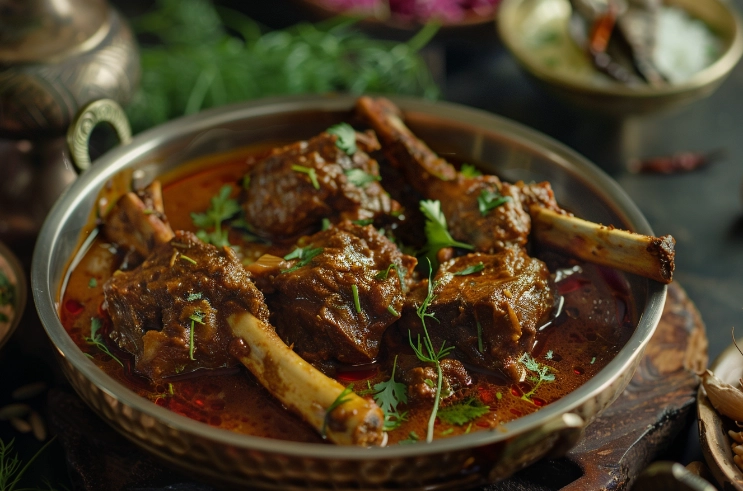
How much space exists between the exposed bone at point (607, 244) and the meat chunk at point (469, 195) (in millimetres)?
81

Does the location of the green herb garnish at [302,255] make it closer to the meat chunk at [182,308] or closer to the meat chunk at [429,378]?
the meat chunk at [182,308]

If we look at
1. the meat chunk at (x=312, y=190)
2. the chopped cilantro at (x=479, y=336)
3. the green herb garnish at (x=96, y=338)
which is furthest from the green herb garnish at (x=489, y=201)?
the green herb garnish at (x=96, y=338)

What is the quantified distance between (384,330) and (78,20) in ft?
7.31

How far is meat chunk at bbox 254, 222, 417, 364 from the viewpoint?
2.51 meters

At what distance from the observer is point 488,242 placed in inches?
112

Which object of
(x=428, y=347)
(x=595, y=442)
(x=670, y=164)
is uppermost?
(x=428, y=347)

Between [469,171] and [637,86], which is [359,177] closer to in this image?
[469,171]

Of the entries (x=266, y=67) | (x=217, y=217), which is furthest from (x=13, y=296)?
(x=266, y=67)

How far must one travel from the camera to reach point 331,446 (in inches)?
82.1

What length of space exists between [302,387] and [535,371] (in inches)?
31.2

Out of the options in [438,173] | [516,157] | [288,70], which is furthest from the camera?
[288,70]

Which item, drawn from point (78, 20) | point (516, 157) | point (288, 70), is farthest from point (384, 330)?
point (288, 70)

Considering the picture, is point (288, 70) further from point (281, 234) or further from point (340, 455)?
point (340, 455)

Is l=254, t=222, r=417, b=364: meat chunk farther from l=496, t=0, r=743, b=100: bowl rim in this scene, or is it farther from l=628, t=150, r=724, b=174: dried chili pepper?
l=628, t=150, r=724, b=174: dried chili pepper
